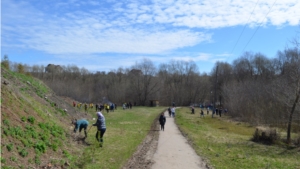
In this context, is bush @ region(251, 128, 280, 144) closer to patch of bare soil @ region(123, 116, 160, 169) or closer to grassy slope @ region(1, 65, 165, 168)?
patch of bare soil @ region(123, 116, 160, 169)

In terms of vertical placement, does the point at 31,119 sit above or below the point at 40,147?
above

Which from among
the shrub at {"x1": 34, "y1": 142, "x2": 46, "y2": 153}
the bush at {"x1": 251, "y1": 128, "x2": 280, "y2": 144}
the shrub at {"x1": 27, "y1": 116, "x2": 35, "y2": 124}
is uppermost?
the shrub at {"x1": 27, "y1": 116, "x2": 35, "y2": 124}

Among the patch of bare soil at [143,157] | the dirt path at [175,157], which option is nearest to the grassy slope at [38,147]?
the patch of bare soil at [143,157]

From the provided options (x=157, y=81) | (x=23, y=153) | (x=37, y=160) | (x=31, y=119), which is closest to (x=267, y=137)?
(x=31, y=119)

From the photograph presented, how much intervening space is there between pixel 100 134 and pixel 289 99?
18523 millimetres

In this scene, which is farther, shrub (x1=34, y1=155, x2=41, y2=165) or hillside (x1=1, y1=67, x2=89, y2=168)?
shrub (x1=34, y1=155, x2=41, y2=165)

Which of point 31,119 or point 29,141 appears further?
point 31,119

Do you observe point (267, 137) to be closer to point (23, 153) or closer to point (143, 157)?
point (143, 157)

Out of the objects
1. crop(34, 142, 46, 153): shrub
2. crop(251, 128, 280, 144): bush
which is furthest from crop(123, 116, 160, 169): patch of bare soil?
crop(251, 128, 280, 144): bush

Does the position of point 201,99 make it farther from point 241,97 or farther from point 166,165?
point 166,165

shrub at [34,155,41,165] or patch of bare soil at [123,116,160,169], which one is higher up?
shrub at [34,155,41,165]

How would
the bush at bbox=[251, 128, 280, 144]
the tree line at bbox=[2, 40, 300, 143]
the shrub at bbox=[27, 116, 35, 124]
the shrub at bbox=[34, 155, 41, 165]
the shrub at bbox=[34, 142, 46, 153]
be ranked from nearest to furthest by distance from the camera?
the shrub at bbox=[34, 155, 41, 165]
the shrub at bbox=[34, 142, 46, 153]
the shrub at bbox=[27, 116, 35, 124]
the bush at bbox=[251, 128, 280, 144]
the tree line at bbox=[2, 40, 300, 143]

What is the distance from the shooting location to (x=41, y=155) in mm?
9578

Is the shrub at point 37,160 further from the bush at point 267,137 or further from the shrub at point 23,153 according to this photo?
the bush at point 267,137
